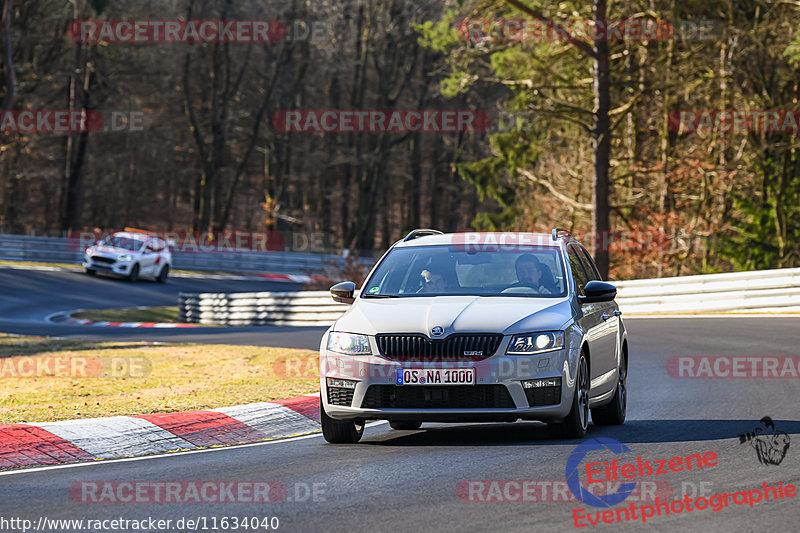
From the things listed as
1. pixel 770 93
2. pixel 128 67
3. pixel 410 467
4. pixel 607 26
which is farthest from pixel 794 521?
pixel 128 67

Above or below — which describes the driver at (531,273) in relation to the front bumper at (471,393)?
above

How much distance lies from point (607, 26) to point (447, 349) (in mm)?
25614

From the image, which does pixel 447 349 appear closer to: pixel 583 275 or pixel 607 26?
pixel 583 275

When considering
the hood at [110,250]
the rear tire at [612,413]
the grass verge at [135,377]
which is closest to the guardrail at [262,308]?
the grass verge at [135,377]

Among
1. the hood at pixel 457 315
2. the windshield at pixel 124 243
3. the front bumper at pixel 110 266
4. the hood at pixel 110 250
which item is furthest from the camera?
the windshield at pixel 124 243

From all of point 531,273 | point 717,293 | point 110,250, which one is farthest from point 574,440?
point 110,250

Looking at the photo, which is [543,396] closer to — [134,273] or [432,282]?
[432,282]

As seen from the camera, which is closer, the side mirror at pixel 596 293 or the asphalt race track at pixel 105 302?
the side mirror at pixel 596 293

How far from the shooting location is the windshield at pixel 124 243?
43312 millimetres

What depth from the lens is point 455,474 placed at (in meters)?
7.62

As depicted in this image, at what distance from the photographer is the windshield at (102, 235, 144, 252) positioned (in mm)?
43312

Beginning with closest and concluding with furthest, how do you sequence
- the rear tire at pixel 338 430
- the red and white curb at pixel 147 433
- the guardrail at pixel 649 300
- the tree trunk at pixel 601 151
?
the red and white curb at pixel 147 433 < the rear tire at pixel 338 430 < the guardrail at pixel 649 300 < the tree trunk at pixel 601 151

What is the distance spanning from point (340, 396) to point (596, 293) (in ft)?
7.56

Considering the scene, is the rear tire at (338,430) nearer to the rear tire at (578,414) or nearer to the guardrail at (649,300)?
the rear tire at (578,414)
